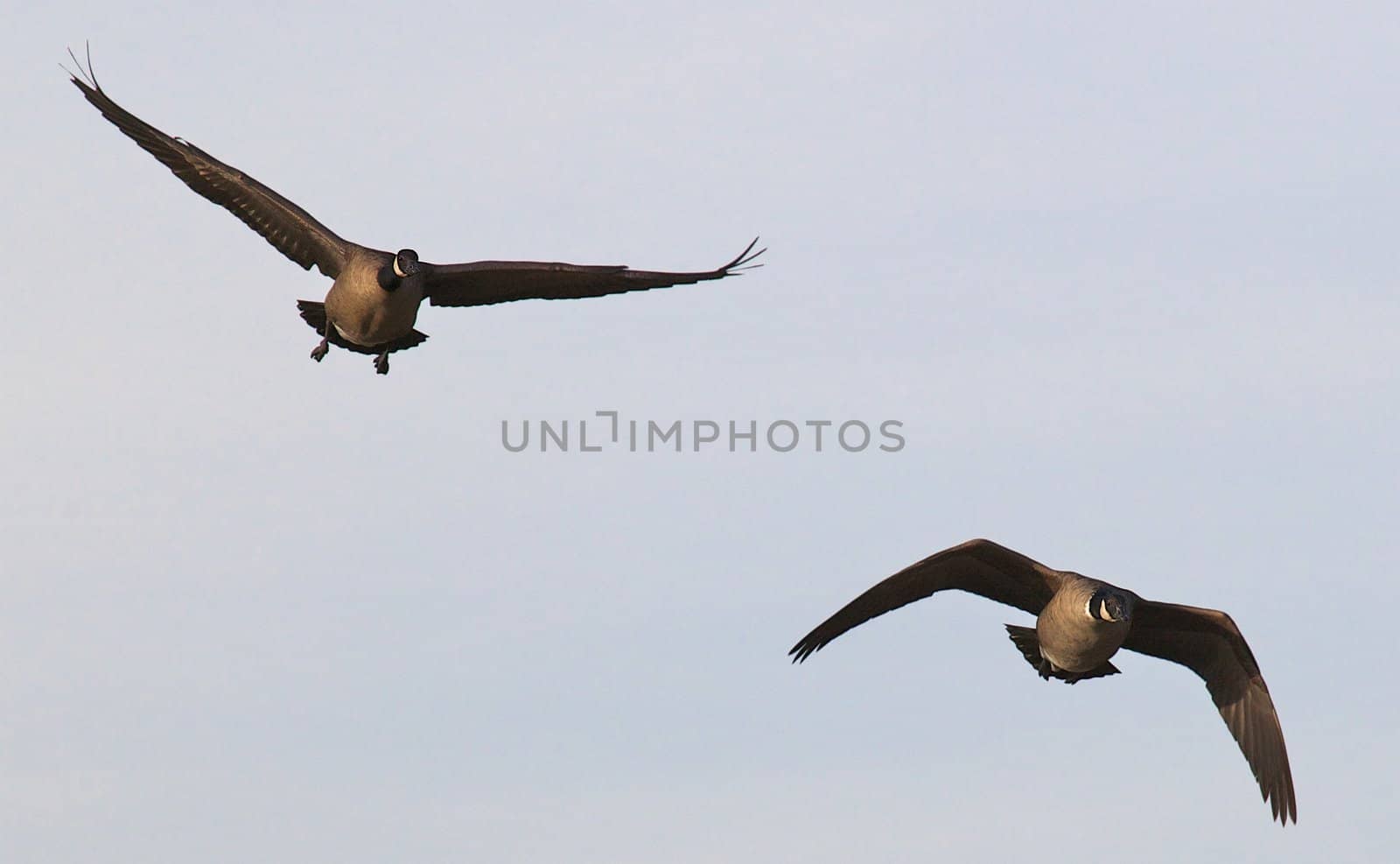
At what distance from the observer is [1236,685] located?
18.6 m

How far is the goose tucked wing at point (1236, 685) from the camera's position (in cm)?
1834

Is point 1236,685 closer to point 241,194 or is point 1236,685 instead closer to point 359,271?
point 359,271

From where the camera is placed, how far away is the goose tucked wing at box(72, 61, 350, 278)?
18.3m

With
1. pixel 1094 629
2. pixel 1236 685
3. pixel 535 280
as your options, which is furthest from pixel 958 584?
pixel 535 280

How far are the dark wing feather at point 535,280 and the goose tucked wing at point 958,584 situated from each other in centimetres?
356

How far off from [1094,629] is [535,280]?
6845 mm

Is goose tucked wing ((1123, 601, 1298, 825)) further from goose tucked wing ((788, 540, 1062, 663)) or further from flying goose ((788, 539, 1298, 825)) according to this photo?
goose tucked wing ((788, 540, 1062, 663))

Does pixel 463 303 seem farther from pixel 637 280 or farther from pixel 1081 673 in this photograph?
pixel 1081 673

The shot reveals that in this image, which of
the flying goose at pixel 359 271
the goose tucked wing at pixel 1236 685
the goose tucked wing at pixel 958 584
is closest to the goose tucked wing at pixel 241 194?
the flying goose at pixel 359 271

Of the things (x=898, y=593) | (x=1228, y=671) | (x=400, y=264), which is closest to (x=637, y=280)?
(x=400, y=264)

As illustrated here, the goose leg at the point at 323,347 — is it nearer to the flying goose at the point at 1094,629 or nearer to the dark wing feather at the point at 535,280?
the dark wing feather at the point at 535,280

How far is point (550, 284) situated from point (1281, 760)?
909 centimetres

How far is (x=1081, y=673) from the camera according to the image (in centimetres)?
1788

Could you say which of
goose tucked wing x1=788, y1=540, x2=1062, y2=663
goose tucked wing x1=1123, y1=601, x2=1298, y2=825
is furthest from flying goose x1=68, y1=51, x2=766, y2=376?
goose tucked wing x1=1123, y1=601, x2=1298, y2=825
